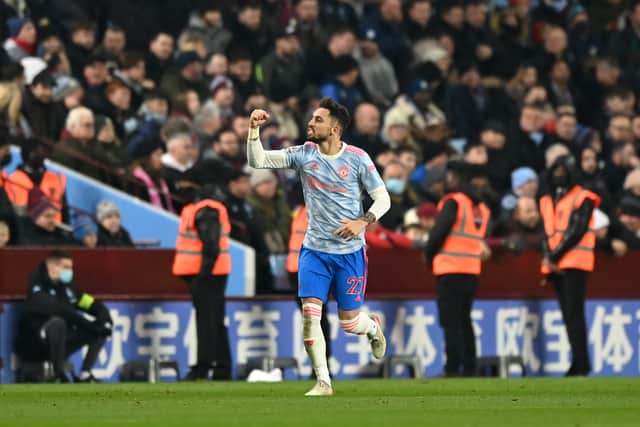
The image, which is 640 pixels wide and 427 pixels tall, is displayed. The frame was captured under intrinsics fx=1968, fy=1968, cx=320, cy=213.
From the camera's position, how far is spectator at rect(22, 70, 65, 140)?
22.0 metres

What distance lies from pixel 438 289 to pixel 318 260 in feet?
16.3

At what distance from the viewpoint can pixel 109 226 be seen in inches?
838

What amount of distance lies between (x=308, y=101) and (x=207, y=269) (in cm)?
615

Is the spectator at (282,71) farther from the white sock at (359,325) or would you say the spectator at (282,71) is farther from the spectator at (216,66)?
the white sock at (359,325)

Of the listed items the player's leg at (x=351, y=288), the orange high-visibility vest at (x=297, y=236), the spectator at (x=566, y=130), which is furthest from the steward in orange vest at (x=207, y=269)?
the spectator at (x=566, y=130)

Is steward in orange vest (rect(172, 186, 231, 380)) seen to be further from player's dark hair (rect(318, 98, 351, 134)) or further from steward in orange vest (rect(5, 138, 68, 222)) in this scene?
player's dark hair (rect(318, 98, 351, 134))

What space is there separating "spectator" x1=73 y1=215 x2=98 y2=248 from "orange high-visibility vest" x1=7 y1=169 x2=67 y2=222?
12.3 inches

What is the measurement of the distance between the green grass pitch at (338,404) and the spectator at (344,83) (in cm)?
790

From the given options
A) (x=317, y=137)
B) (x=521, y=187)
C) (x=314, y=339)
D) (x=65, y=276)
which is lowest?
(x=314, y=339)

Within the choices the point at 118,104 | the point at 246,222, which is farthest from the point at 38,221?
the point at 118,104

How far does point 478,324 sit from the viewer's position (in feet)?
72.0

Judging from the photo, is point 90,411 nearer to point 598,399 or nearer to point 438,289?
point 598,399

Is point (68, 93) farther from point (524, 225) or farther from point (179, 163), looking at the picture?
point (524, 225)

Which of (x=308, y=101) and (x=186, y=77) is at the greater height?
(x=186, y=77)
